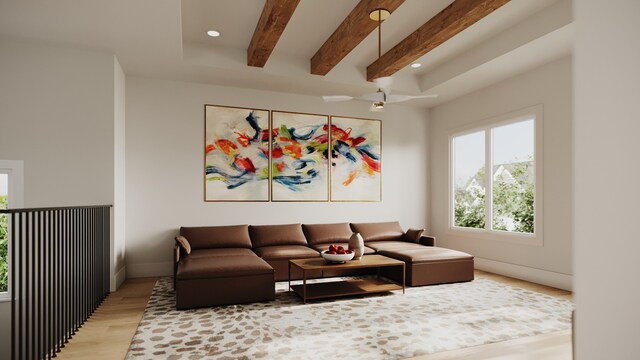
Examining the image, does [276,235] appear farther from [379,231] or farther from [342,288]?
[379,231]

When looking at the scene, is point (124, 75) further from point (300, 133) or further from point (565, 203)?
point (565, 203)

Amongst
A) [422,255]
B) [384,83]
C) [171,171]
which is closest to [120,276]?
[171,171]

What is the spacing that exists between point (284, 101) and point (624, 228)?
5769 mm

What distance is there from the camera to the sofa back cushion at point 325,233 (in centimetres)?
579

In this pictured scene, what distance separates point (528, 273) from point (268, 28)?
451cm

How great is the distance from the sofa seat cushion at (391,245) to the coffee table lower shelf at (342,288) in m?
0.72

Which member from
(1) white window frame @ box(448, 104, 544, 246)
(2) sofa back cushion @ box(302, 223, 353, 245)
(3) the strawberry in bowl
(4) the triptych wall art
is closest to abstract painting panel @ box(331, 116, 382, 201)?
(4) the triptych wall art

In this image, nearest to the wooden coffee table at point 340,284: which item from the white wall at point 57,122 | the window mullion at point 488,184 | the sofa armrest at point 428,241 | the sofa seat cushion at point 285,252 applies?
the sofa seat cushion at point 285,252

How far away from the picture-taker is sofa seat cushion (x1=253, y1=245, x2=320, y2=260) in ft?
16.2

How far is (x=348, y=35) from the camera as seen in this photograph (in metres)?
4.23

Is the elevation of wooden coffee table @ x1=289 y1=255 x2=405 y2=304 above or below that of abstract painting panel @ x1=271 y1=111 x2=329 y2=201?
below

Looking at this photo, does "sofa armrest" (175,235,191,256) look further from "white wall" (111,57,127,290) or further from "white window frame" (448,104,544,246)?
"white window frame" (448,104,544,246)

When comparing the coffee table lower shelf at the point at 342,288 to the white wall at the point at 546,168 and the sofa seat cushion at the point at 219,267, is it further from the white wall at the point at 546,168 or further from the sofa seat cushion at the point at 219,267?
the white wall at the point at 546,168

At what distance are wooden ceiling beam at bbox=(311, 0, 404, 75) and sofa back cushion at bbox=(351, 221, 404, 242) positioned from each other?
2480 millimetres
